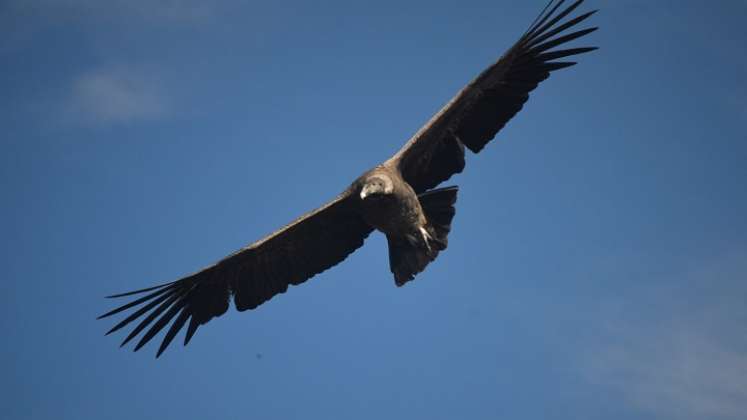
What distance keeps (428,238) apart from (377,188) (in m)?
1.32

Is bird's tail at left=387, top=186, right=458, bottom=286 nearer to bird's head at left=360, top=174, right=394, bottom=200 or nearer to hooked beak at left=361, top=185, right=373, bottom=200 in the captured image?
bird's head at left=360, top=174, right=394, bottom=200

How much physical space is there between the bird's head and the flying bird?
0.05 feet

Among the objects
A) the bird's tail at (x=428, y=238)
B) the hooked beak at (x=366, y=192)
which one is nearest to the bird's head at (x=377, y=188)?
the hooked beak at (x=366, y=192)

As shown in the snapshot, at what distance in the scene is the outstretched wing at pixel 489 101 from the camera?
36.7ft

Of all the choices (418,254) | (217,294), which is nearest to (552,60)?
(418,254)

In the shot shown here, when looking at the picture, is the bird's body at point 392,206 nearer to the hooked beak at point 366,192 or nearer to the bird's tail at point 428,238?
the hooked beak at point 366,192

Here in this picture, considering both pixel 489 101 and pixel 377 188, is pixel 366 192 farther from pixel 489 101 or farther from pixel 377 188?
pixel 489 101

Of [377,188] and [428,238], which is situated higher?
[428,238]

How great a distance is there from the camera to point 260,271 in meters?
12.8

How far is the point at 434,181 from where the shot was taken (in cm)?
1212

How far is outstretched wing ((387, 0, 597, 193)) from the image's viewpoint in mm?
11180

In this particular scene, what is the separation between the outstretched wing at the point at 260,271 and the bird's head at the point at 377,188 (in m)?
1.25

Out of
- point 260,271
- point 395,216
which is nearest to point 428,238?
point 395,216

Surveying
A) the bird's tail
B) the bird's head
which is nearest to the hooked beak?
the bird's head
